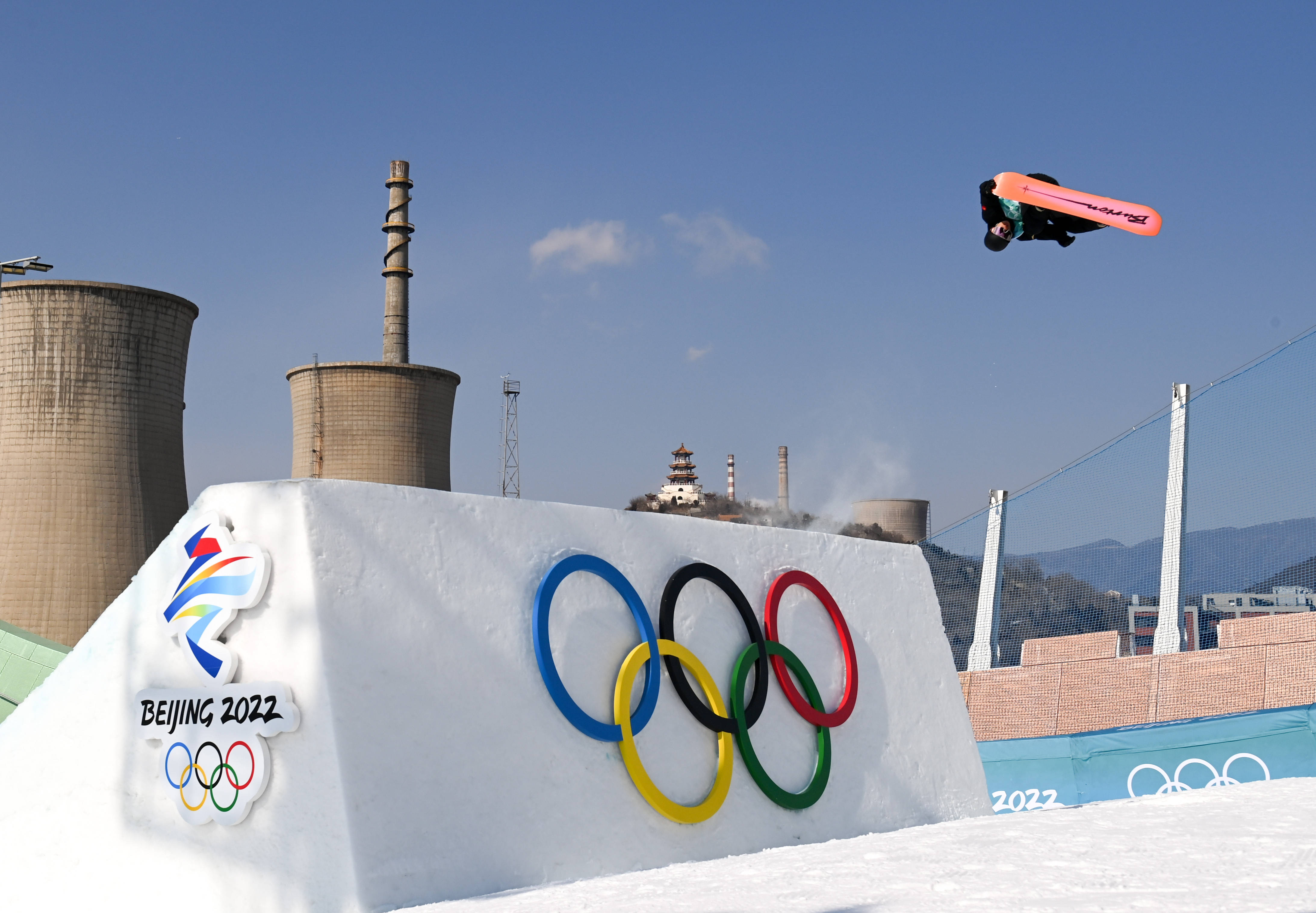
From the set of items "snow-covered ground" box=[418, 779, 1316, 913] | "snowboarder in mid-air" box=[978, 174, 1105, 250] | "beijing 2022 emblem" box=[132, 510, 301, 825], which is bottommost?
"snow-covered ground" box=[418, 779, 1316, 913]

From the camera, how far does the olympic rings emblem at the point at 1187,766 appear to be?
8156 millimetres

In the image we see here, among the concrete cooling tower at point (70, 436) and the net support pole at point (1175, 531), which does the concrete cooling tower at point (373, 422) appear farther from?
the net support pole at point (1175, 531)

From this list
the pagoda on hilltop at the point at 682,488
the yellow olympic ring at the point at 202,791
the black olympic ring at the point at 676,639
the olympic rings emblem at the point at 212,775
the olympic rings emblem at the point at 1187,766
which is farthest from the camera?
the pagoda on hilltop at the point at 682,488

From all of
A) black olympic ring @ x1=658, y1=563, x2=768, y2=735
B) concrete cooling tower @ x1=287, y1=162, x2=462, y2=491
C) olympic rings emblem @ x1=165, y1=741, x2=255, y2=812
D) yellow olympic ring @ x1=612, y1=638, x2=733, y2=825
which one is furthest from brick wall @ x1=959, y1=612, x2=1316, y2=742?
concrete cooling tower @ x1=287, y1=162, x2=462, y2=491

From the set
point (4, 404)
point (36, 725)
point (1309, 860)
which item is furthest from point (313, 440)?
point (1309, 860)

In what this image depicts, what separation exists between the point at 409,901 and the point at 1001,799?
7.02 metres

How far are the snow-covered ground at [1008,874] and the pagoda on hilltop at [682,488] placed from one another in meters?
79.4

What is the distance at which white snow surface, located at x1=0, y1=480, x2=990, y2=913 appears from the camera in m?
4.20

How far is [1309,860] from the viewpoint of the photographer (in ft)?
14.4

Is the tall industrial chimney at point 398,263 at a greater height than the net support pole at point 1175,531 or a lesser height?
greater

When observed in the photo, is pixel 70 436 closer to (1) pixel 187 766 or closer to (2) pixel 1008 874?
(1) pixel 187 766

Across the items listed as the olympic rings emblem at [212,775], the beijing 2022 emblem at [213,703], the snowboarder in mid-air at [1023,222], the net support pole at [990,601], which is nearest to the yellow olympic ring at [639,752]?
the beijing 2022 emblem at [213,703]

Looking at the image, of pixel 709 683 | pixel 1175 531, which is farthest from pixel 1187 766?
pixel 709 683

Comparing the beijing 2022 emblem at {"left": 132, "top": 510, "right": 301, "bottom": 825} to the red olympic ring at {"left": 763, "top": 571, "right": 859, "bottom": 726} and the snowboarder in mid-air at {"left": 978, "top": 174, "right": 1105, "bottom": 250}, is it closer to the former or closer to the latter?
the red olympic ring at {"left": 763, "top": 571, "right": 859, "bottom": 726}
